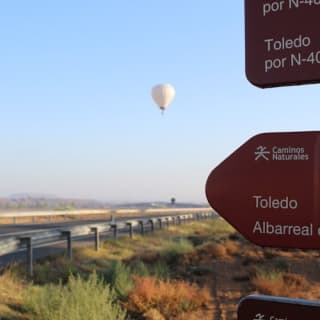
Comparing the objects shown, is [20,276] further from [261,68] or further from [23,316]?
[261,68]

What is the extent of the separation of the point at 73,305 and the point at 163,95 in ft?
70.1

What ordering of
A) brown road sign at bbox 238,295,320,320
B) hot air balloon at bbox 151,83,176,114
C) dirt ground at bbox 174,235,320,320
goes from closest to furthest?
brown road sign at bbox 238,295,320,320
dirt ground at bbox 174,235,320,320
hot air balloon at bbox 151,83,176,114

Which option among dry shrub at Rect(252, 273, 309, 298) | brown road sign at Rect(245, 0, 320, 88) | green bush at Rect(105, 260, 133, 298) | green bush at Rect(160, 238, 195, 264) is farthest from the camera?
green bush at Rect(160, 238, 195, 264)

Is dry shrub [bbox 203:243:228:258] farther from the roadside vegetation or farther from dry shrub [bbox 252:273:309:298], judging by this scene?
dry shrub [bbox 252:273:309:298]

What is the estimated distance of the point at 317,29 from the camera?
2512 mm

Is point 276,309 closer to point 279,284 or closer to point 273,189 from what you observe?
point 273,189

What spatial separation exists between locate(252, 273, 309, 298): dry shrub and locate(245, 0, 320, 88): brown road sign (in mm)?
7693

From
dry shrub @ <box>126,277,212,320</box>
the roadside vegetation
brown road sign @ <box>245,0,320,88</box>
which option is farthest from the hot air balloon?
brown road sign @ <box>245,0,320,88</box>

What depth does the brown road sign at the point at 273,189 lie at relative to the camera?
7.77 ft

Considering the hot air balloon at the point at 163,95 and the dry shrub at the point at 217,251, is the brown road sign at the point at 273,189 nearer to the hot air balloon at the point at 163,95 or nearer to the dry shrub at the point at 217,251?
the dry shrub at the point at 217,251

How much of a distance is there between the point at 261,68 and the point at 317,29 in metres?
0.29

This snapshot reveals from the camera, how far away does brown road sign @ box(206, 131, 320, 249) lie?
7.77 ft

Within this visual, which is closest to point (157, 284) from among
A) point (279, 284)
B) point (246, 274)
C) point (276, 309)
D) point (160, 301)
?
point (160, 301)

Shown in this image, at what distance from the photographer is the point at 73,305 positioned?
7176 mm
